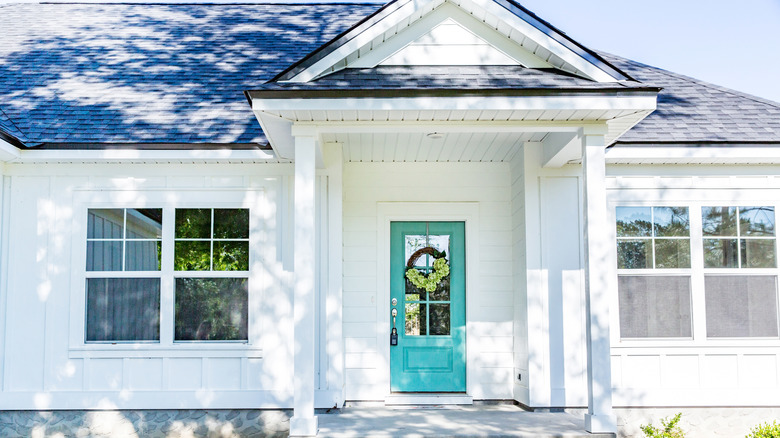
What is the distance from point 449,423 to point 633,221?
302cm

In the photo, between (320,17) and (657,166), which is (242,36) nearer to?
(320,17)

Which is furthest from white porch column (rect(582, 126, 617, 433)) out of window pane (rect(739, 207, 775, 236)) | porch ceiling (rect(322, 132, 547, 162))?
window pane (rect(739, 207, 775, 236))

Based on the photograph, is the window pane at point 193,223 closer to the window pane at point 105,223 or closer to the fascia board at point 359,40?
the window pane at point 105,223

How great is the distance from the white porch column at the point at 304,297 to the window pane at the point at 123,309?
2.23m

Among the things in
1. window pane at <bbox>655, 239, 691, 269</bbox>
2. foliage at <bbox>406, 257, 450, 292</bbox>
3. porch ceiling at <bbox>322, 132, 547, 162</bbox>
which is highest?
porch ceiling at <bbox>322, 132, 547, 162</bbox>

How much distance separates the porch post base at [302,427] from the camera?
5.69m

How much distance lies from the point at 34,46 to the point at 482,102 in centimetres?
707

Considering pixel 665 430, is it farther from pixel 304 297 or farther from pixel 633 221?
pixel 304 297

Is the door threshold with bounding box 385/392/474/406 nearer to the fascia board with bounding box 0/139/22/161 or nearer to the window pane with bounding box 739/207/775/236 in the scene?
the window pane with bounding box 739/207/775/236

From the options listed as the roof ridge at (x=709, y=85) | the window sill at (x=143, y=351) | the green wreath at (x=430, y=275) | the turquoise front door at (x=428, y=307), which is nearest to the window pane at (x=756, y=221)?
the roof ridge at (x=709, y=85)

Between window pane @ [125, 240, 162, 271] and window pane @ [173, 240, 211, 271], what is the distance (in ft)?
0.65

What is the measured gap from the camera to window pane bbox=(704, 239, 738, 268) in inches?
301

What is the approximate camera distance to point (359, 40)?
233 inches

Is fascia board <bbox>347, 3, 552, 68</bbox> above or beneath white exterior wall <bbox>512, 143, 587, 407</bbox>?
above
